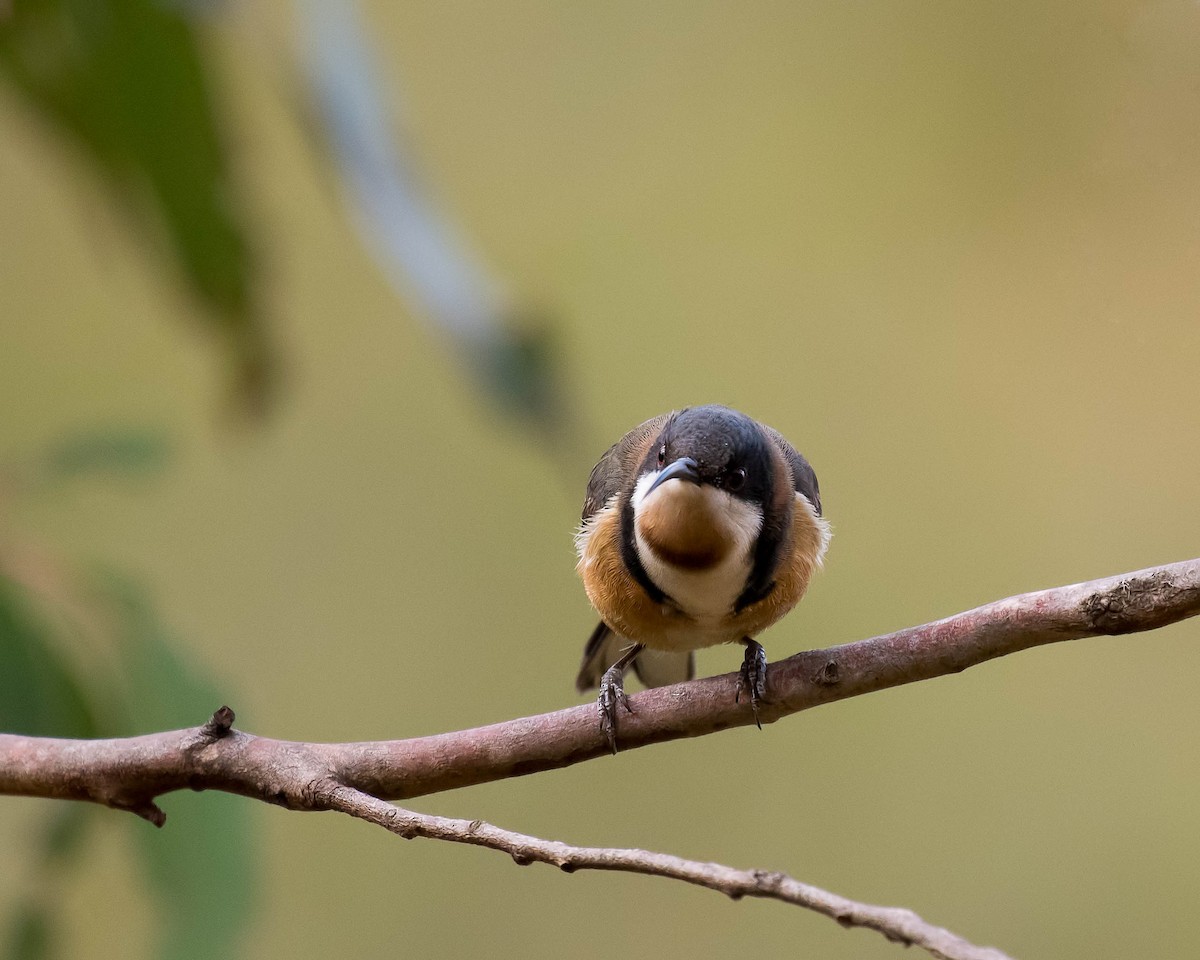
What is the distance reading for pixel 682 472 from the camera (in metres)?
1.54

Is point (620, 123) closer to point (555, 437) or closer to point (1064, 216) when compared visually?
point (1064, 216)

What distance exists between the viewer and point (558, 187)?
4.16 metres

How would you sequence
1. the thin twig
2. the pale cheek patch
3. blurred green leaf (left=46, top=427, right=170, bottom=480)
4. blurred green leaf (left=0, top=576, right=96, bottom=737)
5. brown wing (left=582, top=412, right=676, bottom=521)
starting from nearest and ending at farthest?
the thin twig
blurred green leaf (left=0, top=576, right=96, bottom=737)
the pale cheek patch
brown wing (left=582, top=412, right=676, bottom=521)
blurred green leaf (left=46, top=427, right=170, bottom=480)

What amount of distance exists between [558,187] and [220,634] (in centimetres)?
184

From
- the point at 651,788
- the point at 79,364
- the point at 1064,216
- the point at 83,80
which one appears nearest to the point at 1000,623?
the point at 83,80

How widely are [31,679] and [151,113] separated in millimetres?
746

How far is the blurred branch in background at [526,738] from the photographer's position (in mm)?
1055

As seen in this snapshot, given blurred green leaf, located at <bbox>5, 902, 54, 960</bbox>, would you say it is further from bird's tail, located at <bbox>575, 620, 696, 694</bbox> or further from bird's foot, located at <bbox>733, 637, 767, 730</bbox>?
bird's foot, located at <bbox>733, 637, 767, 730</bbox>

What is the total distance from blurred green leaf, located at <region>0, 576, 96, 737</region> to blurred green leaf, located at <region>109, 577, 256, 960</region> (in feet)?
0.29

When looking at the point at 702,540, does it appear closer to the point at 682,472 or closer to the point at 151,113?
the point at 682,472

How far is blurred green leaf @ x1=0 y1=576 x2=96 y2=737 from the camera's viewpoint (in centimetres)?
162

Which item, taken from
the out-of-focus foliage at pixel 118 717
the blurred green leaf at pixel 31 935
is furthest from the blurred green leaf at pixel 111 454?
the blurred green leaf at pixel 31 935

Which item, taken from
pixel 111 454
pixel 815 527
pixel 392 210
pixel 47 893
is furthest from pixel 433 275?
pixel 47 893

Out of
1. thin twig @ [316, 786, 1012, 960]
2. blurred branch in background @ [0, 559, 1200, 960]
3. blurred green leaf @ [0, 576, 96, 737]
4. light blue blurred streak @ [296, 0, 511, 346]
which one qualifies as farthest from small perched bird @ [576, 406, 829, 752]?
blurred green leaf @ [0, 576, 96, 737]
